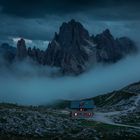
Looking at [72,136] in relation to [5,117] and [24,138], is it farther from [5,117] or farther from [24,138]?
[5,117]

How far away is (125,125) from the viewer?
643 ft

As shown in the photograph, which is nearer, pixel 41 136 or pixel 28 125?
pixel 41 136

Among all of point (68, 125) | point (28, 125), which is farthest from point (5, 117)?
point (68, 125)

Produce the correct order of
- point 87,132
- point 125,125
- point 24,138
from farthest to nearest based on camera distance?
point 125,125 → point 87,132 → point 24,138

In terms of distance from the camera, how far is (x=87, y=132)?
171250 mm

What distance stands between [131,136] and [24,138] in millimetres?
38671

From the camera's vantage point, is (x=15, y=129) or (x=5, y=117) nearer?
(x=15, y=129)

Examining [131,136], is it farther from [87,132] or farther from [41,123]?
[41,123]

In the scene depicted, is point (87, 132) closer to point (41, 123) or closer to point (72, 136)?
point (72, 136)

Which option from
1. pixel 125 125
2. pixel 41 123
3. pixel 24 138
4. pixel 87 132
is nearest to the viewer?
pixel 24 138

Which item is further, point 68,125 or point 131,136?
point 68,125

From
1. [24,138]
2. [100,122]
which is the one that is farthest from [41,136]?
[100,122]

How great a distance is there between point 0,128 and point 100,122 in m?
47.6

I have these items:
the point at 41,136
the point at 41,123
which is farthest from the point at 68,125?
the point at 41,136
